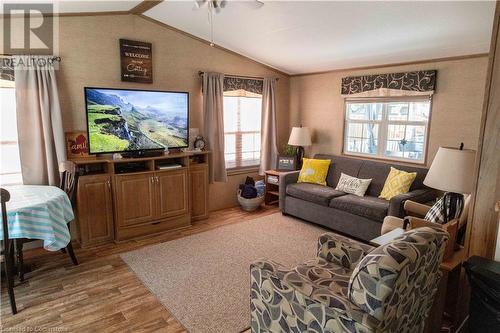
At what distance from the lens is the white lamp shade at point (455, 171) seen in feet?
6.89

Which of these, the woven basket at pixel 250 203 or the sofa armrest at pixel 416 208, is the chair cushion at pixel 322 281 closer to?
the sofa armrest at pixel 416 208

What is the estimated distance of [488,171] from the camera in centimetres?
189

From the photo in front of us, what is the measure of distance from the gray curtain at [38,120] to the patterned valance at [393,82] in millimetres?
3820

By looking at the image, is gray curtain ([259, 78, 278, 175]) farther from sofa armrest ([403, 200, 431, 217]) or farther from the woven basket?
sofa armrest ([403, 200, 431, 217])

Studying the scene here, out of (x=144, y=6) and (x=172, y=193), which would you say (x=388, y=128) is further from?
(x=144, y=6)

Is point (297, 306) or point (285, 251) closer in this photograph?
point (297, 306)

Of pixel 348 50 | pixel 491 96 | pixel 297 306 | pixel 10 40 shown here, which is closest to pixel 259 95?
pixel 348 50

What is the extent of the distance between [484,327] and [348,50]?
3.20 meters

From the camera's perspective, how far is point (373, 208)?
353 cm

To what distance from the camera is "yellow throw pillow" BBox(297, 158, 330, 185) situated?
460 cm

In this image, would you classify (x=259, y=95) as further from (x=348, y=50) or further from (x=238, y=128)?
(x=348, y=50)

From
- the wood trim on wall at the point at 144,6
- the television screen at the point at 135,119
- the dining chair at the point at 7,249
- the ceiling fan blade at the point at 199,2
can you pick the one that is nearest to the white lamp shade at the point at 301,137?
the television screen at the point at 135,119

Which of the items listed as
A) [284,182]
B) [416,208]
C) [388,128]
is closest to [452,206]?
[416,208]

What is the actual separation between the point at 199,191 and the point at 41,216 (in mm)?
2119
